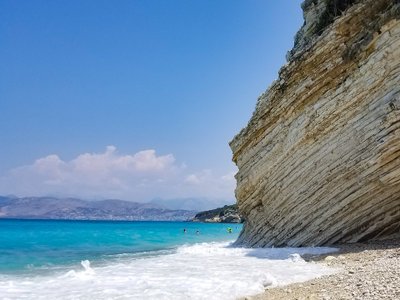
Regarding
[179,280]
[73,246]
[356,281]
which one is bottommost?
[356,281]

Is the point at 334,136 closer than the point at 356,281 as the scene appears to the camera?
No

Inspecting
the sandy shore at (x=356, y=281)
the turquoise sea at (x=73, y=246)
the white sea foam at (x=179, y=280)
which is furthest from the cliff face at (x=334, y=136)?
the turquoise sea at (x=73, y=246)

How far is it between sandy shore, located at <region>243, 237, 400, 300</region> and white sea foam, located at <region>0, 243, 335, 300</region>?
726mm

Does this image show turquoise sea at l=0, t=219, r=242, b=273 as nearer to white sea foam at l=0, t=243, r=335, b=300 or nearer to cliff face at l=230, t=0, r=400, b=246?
white sea foam at l=0, t=243, r=335, b=300

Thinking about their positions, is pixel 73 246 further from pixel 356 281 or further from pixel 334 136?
pixel 356 281

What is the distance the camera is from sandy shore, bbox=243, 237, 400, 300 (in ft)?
26.3

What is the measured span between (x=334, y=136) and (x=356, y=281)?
9156 mm

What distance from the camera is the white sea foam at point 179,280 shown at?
1100 cm

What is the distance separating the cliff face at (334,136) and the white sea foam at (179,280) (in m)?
1.91

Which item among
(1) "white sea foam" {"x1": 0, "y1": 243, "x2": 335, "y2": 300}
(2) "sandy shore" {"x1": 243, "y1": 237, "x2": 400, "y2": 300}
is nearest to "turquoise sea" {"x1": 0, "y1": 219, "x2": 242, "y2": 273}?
(1) "white sea foam" {"x1": 0, "y1": 243, "x2": 335, "y2": 300}

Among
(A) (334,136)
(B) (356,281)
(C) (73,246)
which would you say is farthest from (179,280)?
(C) (73,246)

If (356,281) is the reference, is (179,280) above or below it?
above

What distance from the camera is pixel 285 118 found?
66.2ft

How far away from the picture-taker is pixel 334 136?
17.4 meters
